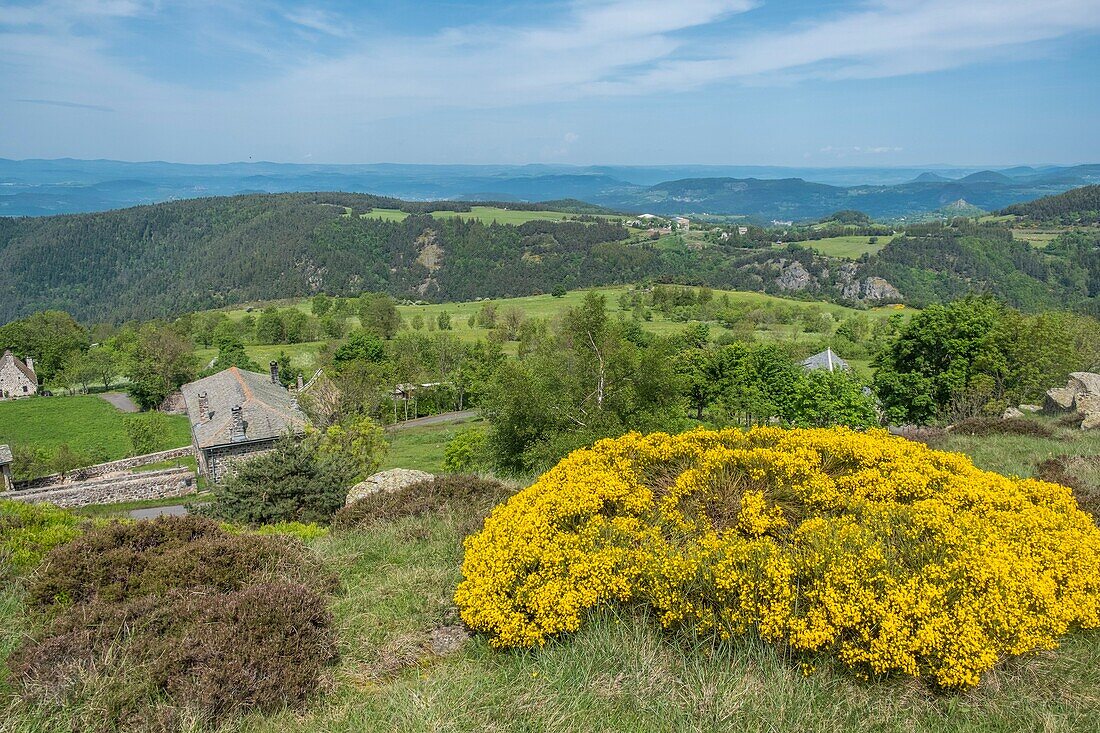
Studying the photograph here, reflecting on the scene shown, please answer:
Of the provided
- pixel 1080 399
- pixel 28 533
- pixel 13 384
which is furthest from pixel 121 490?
pixel 13 384

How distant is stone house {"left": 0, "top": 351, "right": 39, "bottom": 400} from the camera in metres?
76.1

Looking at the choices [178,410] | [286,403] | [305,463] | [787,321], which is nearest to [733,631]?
[305,463]

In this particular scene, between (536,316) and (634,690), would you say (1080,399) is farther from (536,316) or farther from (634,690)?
(536,316)

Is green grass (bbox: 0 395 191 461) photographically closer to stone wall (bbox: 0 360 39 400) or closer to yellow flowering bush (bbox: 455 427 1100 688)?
stone wall (bbox: 0 360 39 400)

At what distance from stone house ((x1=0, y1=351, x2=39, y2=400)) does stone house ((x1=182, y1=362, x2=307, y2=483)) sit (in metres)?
55.2

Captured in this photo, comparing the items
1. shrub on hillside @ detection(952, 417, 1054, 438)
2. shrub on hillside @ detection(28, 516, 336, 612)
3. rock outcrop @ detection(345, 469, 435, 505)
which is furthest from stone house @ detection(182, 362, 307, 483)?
shrub on hillside @ detection(952, 417, 1054, 438)

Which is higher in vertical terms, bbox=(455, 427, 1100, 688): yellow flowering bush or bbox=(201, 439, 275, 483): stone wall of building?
bbox=(455, 427, 1100, 688): yellow flowering bush

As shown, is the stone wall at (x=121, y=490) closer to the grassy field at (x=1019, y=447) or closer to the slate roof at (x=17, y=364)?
the grassy field at (x=1019, y=447)

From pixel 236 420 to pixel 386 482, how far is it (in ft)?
86.5

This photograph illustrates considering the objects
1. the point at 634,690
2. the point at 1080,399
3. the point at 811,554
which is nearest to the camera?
the point at 634,690

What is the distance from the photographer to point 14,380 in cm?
7669

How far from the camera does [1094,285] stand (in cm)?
15975

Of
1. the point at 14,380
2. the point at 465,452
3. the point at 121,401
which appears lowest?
the point at 121,401

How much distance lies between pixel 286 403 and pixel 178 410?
3585 centimetres
